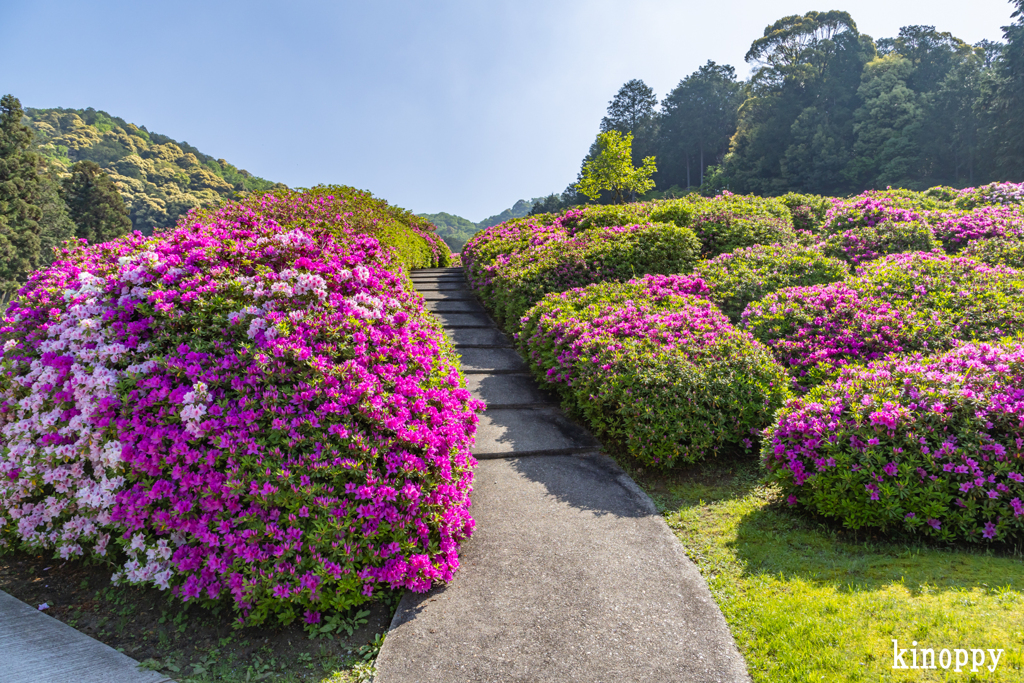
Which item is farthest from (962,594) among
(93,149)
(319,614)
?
(93,149)

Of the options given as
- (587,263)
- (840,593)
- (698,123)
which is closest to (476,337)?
(587,263)

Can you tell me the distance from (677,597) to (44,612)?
338 centimetres

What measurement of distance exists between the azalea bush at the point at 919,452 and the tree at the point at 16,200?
34219 millimetres

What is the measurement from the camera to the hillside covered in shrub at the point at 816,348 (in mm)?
2973

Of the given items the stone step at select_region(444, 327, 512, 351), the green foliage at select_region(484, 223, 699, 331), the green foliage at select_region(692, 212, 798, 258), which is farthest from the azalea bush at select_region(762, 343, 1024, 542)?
the green foliage at select_region(692, 212, 798, 258)

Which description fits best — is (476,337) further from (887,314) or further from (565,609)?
(565,609)

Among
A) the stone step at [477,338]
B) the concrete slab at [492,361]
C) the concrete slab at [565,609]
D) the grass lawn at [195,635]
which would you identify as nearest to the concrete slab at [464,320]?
the stone step at [477,338]

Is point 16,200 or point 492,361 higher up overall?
point 16,200

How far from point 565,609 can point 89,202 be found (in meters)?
46.2

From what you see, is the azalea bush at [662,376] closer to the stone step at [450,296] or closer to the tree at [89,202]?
the stone step at [450,296]

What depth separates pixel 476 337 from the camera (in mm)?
7273

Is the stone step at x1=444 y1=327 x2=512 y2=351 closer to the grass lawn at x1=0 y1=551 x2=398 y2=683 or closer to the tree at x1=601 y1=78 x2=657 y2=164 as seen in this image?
the grass lawn at x1=0 y1=551 x2=398 y2=683

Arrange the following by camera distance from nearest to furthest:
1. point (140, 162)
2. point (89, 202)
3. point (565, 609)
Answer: point (565, 609), point (89, 202), point (140, 162)

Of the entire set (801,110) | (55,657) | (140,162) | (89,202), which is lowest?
(55,657)
